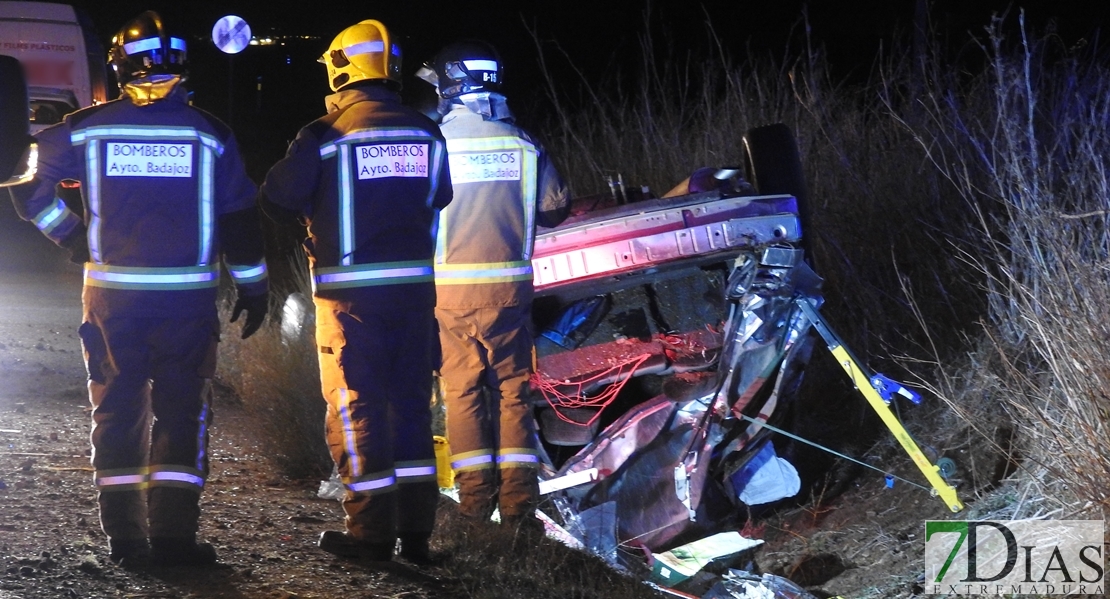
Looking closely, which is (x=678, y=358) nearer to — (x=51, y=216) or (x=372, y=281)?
(x=372, y=281)

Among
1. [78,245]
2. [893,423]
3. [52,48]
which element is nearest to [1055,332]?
A: [893,423]

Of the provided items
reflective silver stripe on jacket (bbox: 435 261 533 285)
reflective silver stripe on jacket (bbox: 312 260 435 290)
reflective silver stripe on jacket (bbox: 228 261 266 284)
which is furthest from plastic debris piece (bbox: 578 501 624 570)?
reflective silver stripe on jacket (bbox: 228 261 266 284)

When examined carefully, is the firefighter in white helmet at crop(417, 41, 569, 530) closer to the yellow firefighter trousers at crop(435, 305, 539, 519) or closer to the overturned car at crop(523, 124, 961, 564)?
the yellow firefighter trousers at crop(435, 305, 539, 519)

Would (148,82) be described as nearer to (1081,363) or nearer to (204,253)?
(204,253)

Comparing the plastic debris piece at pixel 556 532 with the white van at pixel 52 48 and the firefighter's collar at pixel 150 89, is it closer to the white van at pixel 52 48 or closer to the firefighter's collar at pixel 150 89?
the firefighter's collar at pixel 150 89

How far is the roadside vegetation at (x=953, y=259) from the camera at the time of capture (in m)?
3.88

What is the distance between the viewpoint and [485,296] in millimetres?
4637

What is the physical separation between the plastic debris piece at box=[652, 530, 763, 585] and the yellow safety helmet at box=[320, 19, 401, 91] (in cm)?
208

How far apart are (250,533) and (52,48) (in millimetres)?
11469

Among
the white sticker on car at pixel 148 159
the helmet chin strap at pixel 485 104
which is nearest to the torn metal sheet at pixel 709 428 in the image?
the helmet chin strap at pixel 485 104

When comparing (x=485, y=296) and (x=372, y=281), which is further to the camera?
(x=485, y=296)

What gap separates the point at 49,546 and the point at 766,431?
8.60 ft

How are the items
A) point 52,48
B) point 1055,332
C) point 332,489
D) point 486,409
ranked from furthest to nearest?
point 52,48
point 332,489
point 486,409
point 1055,332

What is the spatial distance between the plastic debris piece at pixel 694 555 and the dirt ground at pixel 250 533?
0.30ft
